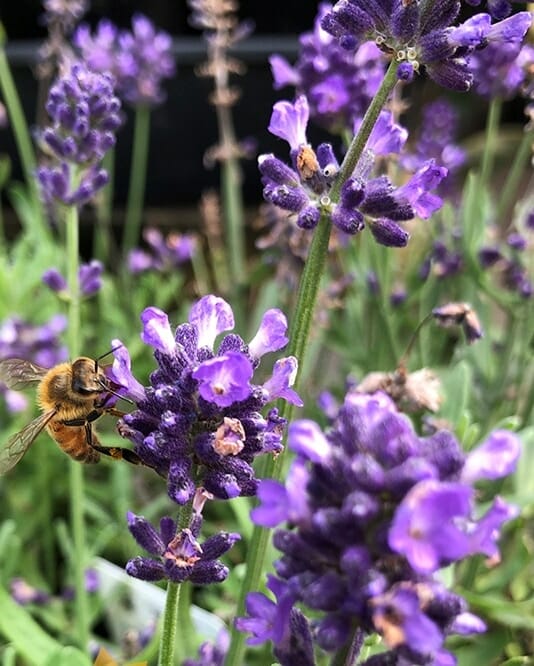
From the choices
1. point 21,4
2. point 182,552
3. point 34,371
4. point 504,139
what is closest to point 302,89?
point 34,371

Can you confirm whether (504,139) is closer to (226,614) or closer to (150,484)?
(150,484)

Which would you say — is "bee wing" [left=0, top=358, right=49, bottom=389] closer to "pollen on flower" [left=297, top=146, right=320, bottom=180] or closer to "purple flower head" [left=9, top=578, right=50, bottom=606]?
"pollen on flower" [left=297, top=146, right=320, bottom=180]

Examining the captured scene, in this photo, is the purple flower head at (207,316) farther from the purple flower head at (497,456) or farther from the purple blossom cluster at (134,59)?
the purple blossom cluster at (134,59)

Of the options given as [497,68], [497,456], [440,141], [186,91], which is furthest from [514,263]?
[186,91]

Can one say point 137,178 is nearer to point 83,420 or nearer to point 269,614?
point 83,420

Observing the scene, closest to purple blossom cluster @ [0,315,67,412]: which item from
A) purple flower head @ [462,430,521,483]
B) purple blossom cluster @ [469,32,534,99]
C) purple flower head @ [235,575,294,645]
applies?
purple blossom cluster @ [469,32,534,99]

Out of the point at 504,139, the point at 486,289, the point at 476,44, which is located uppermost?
the point at 504,139
